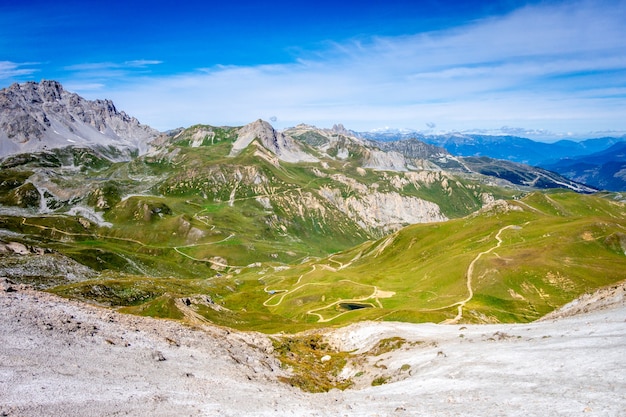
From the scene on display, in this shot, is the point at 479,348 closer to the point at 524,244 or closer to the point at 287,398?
the point at 287,398

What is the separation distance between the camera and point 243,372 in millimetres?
45219

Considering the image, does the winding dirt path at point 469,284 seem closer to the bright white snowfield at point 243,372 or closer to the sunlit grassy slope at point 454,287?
the sunlit grassy slope at point 454,287

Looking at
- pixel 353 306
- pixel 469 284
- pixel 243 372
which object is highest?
pixel 243 372

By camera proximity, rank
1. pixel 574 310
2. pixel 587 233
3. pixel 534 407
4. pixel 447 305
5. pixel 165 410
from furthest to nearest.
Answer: pixel 587 233, pixel 447 305, pixel 574 310, pixel 165 410, pixel 534 407

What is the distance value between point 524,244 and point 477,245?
23046 millimetres

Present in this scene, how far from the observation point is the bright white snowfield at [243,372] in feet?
88.1

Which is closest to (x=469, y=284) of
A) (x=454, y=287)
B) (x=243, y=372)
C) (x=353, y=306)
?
(x=454, y=287)

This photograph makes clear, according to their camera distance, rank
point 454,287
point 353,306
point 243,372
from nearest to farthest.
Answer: point 243,372 → point 454,287 → point 353,306

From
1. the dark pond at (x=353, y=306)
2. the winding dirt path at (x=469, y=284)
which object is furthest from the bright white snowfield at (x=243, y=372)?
the dark pond at (x=353, y=306)

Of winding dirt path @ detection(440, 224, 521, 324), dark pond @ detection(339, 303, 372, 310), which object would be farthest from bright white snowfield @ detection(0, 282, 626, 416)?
dark pond @ detection(339, 303, 372, 310)

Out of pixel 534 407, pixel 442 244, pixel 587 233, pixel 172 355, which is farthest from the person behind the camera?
pixel 442 244

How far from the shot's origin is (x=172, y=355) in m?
43.5

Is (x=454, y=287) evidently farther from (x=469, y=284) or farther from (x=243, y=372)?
(x=243, y=372)

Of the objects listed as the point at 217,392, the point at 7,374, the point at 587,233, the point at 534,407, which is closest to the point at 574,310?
the point at 534,407
